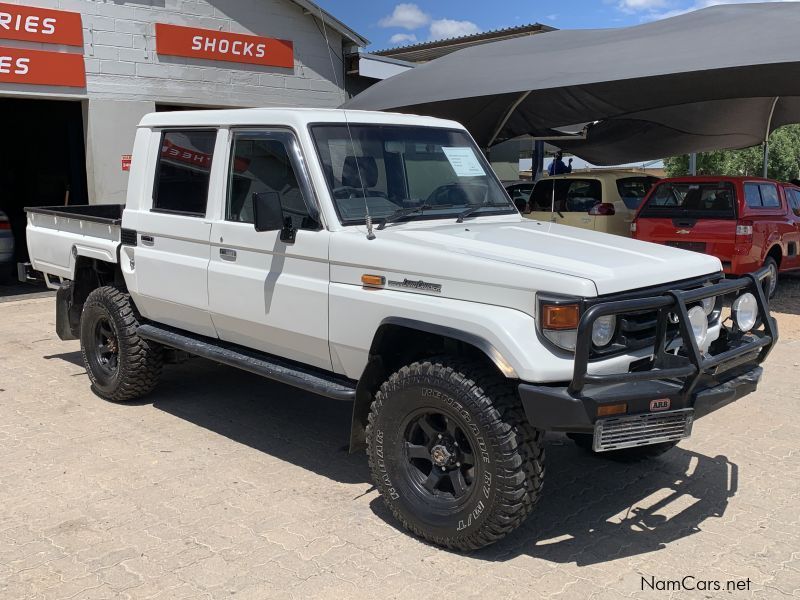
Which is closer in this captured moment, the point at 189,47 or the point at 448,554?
the point at 448,554

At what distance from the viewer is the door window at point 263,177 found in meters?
4.21

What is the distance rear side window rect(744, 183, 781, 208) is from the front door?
778 centimetres

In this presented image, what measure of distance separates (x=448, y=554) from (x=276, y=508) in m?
1.01

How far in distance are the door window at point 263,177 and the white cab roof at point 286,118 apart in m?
0.09

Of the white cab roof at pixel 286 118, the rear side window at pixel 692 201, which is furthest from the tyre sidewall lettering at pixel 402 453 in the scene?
the rear side window at pixel 692 201

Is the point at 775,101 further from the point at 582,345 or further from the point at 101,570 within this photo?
the point at 101,570

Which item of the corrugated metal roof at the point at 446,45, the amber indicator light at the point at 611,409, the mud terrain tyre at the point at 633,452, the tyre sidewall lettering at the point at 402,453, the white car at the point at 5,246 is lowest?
the mud terrain tyre at the point at 633,452

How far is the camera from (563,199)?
39.7 feet

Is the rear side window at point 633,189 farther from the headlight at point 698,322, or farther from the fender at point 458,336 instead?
the fender at point 458,336

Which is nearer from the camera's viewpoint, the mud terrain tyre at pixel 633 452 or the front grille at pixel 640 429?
the front grille at pixel 640 429

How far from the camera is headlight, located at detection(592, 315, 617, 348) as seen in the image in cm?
330

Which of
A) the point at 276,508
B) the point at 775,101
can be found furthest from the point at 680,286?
the point at 775,101

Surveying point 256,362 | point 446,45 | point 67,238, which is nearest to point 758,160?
point 446,45

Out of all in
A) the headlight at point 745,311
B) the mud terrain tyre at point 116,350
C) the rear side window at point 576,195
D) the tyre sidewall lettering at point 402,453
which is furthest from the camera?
the rear side window at point 576,195
